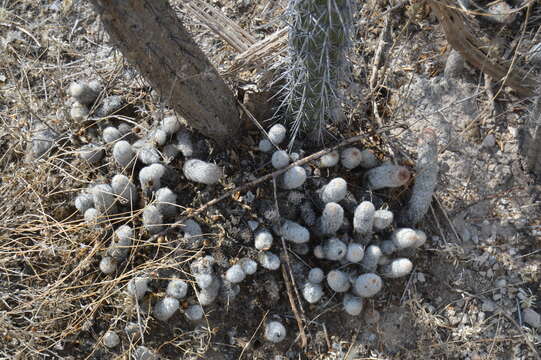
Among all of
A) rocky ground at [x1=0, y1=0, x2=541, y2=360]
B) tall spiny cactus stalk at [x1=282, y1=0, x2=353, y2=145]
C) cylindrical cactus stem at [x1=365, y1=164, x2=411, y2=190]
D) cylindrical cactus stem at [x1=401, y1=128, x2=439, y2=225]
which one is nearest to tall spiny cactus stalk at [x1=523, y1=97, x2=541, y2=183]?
rocky ground at [x1=0, y1=0, x2=541, y2=360]

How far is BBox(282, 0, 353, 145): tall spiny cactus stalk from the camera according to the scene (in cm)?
190

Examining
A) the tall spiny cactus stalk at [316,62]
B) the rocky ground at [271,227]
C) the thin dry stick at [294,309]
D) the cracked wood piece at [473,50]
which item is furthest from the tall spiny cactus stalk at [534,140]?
the thin dry stick at [294,309]

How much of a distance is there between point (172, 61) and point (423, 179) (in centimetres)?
126

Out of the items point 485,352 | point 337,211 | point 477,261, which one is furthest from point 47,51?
point 485,352

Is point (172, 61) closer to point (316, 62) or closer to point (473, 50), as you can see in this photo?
point (316, 62)

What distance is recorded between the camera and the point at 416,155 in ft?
8.74

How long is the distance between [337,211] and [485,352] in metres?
1.00

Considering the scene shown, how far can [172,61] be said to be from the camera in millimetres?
1979

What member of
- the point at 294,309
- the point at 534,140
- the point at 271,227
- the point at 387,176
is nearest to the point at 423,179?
the point at 387,176

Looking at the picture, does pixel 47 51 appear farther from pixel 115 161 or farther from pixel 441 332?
pixel 441 332

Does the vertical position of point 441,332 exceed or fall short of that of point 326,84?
it falls short

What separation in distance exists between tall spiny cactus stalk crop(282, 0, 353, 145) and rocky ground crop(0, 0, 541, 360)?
7.3 inches

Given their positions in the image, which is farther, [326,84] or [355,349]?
[355,349]

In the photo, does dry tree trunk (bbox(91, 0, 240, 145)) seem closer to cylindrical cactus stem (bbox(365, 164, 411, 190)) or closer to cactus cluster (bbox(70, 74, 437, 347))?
cactus cluster (bbox(70, 74, 437, 347))
